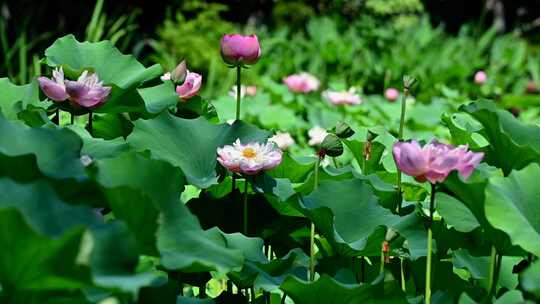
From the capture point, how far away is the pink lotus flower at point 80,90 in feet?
4.00

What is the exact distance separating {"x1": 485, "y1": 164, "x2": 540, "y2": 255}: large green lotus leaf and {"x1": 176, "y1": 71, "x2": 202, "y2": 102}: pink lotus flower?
581 mm

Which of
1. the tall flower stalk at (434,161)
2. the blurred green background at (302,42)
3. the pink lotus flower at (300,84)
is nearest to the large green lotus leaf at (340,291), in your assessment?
the tall flower stalk at (434,161)

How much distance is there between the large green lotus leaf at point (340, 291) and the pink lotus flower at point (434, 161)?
0.42 ft

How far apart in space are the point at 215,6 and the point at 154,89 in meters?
4.97

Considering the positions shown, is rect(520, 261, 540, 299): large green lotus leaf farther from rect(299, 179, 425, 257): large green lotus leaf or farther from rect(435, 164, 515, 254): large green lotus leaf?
rect(299, 179, 425, 257): large green lotus leaf

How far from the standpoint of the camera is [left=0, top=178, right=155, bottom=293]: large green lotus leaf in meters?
0.73

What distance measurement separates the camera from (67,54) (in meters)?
1.45

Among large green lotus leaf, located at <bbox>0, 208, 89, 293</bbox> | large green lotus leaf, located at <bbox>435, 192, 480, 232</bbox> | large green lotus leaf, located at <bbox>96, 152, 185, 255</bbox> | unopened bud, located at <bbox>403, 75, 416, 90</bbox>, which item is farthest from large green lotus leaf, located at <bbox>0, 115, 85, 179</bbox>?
unopened bud, located at <bbox>403, 75, 416, 90</bbox>

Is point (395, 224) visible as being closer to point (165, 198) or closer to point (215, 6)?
point (165, 198)

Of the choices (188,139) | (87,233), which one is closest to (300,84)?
(188,139)

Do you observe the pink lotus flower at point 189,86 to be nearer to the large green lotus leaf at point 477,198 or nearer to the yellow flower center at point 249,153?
the yellow flower center at point 249,153

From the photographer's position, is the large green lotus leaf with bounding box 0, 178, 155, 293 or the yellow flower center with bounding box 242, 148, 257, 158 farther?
the yellow flower center with bounding box 242, 148, 257, 158

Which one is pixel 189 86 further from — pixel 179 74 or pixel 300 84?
pixel 300 84

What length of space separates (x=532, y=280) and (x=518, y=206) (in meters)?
0.23
